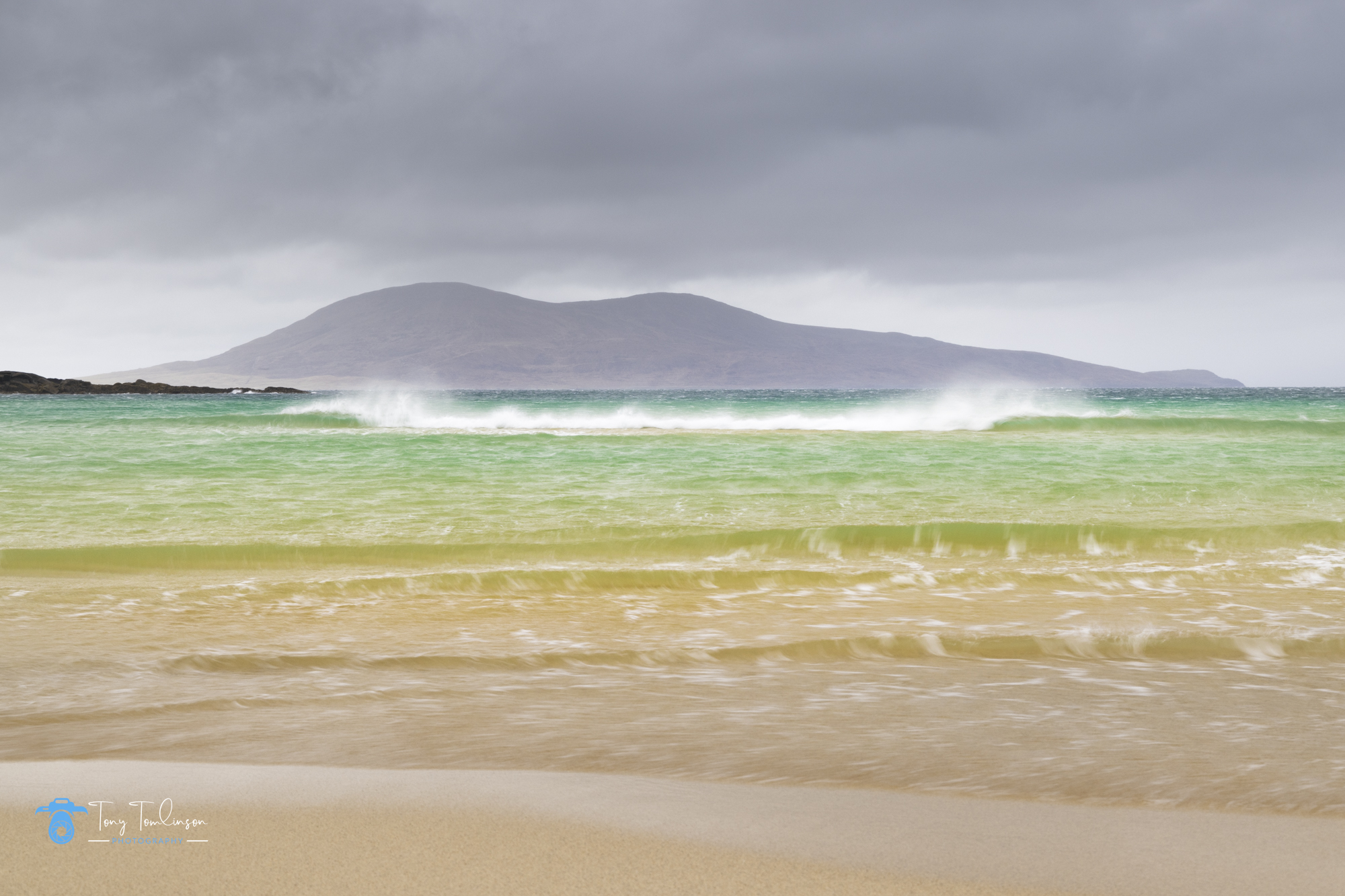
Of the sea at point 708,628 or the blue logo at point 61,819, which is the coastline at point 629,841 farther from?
the sea at point 708,628

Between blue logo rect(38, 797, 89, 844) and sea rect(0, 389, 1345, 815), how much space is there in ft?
1.80

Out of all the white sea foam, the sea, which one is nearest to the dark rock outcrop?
the white sea foam

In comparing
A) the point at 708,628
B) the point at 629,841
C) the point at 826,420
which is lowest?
the point at 708,628

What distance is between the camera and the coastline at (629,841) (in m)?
2.35

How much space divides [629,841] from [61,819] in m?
1.79

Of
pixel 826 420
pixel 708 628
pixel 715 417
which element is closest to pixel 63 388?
pixel 715 417

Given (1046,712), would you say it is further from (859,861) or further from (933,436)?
(933,436)

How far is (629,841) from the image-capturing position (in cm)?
260

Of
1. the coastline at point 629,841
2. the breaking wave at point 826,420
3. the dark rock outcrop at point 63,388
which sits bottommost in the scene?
the coastline at point 629,841

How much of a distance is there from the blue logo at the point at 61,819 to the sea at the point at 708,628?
55 centimetres

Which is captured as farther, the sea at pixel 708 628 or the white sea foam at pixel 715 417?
the white sea foam at pixel 715 417

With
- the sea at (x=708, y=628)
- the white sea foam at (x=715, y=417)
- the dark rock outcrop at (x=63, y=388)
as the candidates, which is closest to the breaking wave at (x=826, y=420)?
the white sea foam at (x=715, y=417)

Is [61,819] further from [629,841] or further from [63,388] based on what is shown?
[63,388]

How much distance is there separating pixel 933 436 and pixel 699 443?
26.9 ft
